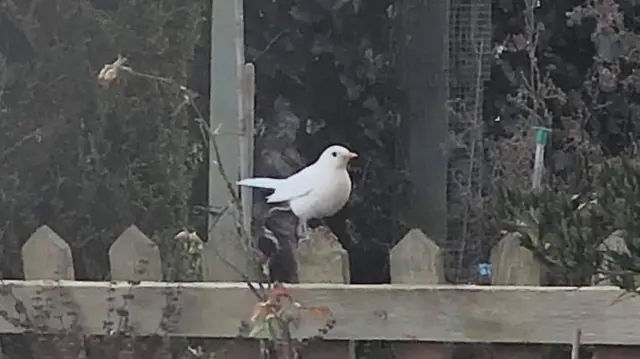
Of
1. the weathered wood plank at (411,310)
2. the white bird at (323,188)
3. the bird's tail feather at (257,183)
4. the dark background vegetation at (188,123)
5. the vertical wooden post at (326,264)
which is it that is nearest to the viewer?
the weathered wood plank at (411,310)

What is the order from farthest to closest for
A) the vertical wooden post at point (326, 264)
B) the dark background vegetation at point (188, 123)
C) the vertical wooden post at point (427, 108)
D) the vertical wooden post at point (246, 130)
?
the vertical wooden post at point (427, 108)
the dark background vegetation at point (188, 123)
the vertical wooden post at point (246, 130)
the vertical wooden post at point (326, 264)

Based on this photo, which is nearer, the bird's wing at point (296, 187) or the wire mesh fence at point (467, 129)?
the bird's wing at point (296, 187)

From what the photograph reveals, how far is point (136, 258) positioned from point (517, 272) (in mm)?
688

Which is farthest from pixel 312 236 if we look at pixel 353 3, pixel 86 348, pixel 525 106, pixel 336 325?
pixel 525 106

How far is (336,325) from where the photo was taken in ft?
7.08

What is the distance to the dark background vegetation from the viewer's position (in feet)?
10.8

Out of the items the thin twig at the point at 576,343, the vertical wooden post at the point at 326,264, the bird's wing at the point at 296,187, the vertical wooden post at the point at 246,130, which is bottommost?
the thin twig at the point at 576,343

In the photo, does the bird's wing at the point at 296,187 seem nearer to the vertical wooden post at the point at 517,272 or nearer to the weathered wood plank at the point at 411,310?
A: the weathered wood plank at the point at 411,310

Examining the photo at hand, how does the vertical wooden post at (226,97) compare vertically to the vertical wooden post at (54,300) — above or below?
above

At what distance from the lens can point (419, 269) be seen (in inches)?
85.4

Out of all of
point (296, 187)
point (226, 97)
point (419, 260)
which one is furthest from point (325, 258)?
point (226, 97)

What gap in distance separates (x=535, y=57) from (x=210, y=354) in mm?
2205

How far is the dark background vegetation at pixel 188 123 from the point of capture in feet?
10.8

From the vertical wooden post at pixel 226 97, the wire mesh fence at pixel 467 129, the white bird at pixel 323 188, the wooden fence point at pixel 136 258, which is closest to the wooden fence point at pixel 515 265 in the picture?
the white bird at pixel 323 188
